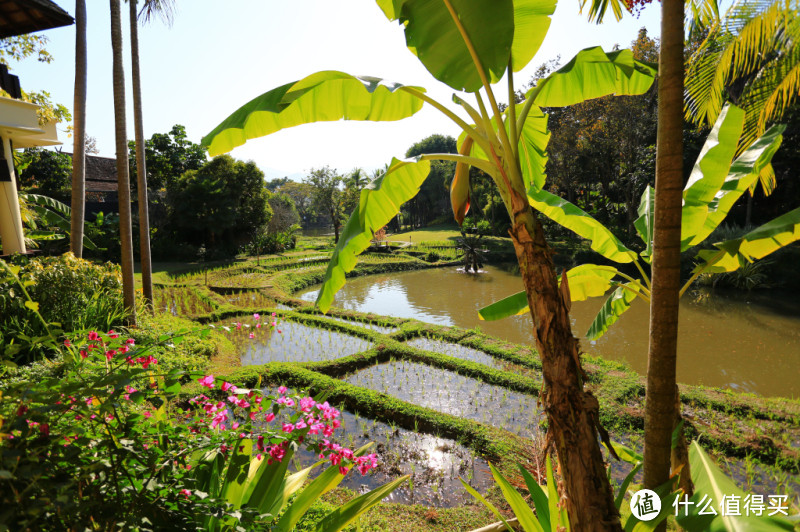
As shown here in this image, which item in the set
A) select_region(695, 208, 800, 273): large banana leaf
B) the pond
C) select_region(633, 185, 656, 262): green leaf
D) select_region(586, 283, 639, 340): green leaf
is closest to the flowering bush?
select_region(586, 283, 639, 340): green leaf

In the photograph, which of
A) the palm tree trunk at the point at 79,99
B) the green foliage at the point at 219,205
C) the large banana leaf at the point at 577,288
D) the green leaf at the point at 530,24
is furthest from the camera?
the green foliage at the point at 219,205

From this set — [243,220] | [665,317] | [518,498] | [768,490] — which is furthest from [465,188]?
[243,220]

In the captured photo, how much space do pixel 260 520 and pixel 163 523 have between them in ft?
1.04

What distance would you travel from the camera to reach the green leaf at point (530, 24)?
2.07m

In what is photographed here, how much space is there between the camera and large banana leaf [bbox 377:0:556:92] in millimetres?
1751

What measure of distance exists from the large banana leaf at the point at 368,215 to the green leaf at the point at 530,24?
75cm

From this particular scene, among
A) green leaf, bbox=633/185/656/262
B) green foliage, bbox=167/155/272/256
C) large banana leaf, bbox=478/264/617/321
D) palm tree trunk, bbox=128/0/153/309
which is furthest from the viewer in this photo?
green foliage, bbox=167/155/272/256

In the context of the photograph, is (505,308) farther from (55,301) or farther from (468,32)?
(55,301)

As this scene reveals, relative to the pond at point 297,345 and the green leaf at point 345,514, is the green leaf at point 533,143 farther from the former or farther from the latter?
the pond at point 297,345

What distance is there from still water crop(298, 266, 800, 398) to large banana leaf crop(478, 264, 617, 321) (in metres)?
4.57

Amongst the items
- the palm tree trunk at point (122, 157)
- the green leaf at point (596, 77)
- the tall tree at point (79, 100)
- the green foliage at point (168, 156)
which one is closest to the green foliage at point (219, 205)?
the green foliage at point (168, 156)

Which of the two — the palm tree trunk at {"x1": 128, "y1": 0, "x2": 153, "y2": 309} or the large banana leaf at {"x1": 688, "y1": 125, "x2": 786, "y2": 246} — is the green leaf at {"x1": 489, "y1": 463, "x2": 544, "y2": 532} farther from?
the palm tree trunk at {"x1": 128, "y1": 0, "x2": 153, "y2": 309}

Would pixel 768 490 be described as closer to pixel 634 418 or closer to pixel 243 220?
pixel 634 418

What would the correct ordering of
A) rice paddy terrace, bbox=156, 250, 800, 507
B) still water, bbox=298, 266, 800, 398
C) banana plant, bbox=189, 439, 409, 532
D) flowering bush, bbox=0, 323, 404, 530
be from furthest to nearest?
still water, bbox=298, 266, 800, 398
rice paddy terrace, bbox=156, 250, 800, 507
banana plant, bbox=189, 439, 409, 532
flowering bush, bbox=0, 323, 404, 530
